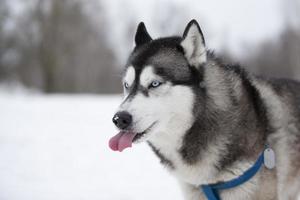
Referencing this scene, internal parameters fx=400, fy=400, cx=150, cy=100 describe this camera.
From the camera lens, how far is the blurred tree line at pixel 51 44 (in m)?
27.1

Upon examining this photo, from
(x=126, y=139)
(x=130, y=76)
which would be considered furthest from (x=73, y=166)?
(x=126, y=139)

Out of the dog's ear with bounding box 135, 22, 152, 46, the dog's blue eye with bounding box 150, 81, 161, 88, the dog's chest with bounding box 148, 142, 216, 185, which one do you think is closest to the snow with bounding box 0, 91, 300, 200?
the dog's chest with bounding box 148, 142, 216, 185

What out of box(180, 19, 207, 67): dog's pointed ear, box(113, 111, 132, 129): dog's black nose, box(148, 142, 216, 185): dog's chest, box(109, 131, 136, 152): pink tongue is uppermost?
box(180, 19, 207, 67): dog's pointed ear

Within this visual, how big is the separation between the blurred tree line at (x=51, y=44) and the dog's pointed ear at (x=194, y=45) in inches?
991

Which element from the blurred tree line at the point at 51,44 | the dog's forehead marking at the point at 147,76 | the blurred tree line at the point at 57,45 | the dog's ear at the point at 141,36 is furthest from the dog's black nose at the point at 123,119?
the blurred tree line at the point at 51,44

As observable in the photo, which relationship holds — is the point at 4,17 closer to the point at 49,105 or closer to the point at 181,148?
the point at 49,105

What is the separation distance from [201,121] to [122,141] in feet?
2.11

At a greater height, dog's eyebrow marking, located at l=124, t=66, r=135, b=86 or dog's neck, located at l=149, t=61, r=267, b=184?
dog's eyebrow marking, located at l=124, t=66, r=135, b=86

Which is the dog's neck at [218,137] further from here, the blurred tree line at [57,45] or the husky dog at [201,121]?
the blurred tree line at [57,45]

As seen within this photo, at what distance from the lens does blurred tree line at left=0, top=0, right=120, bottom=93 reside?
2708cm

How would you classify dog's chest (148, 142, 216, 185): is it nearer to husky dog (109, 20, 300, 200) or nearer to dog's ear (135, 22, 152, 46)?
husky dog (109, 20, 300, 200)

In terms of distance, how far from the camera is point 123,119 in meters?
2.88

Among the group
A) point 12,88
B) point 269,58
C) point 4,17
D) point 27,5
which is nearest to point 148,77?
point 27,5

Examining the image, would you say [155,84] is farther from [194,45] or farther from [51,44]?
[51,44]
